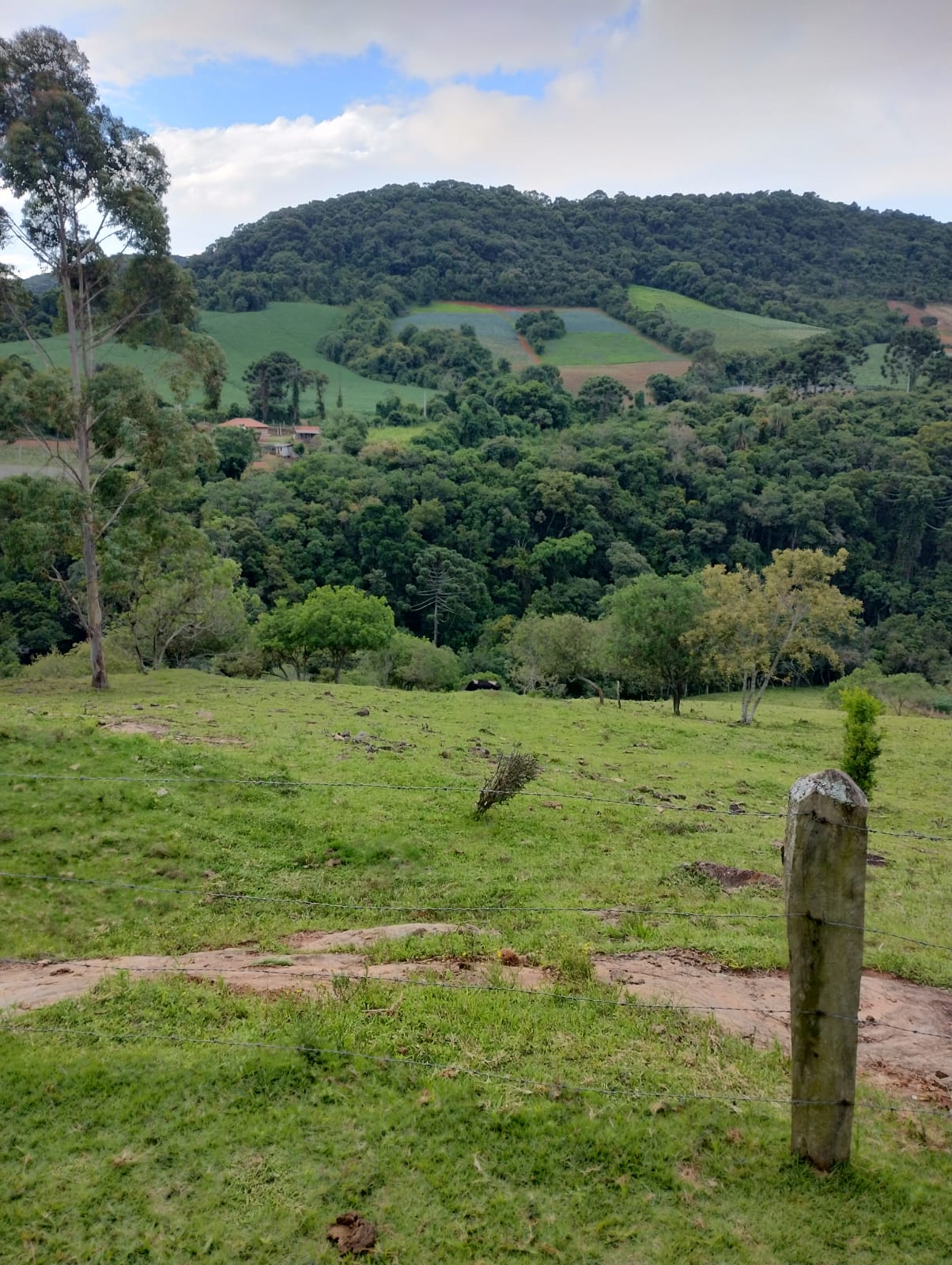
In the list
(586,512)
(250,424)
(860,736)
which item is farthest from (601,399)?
(860,736)

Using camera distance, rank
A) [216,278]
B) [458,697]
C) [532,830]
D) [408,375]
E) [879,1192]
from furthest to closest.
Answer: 1. [216,278]
2. [408,375]
3. [458,697]
4. [532,830]
5. [879,1192]

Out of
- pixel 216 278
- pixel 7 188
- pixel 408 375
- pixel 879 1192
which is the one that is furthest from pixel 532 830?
pixel 216 278

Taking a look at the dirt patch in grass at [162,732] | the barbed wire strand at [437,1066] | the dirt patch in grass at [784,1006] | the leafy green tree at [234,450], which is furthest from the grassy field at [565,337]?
the barbed wire strand at [437,1066]

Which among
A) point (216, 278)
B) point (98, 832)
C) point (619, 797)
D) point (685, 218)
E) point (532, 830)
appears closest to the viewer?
point (98, 832)

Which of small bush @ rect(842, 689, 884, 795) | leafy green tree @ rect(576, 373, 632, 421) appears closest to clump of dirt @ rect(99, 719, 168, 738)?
small bush @ rect(842, 689, 884, 795)

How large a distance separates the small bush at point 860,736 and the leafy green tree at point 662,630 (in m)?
12.9

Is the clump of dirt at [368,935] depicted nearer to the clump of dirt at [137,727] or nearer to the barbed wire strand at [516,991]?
the barbed wire strand at [516,991]

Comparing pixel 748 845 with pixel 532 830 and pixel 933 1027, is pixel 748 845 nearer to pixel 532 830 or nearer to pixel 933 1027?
pixel 532 830

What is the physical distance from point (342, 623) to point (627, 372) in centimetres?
10145

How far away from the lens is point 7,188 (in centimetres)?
2177

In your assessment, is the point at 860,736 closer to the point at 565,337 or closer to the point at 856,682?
the point at 856,682

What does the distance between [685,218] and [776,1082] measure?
209 metres

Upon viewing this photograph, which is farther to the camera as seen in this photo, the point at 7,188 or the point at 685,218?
the point at 685,218

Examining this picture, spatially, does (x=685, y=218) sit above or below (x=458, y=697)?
above
